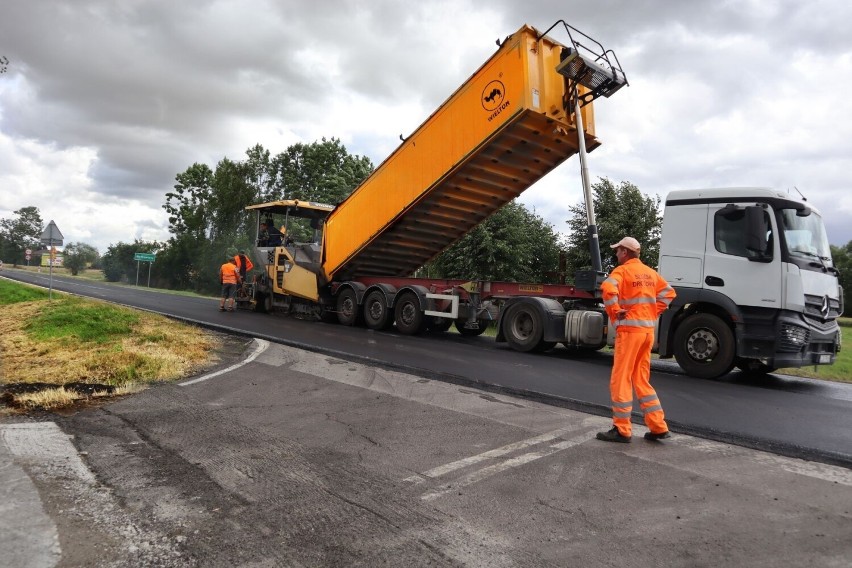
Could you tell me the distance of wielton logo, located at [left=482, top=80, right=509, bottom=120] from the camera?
8586 millimetres

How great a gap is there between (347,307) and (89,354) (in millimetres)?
6415

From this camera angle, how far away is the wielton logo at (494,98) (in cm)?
859

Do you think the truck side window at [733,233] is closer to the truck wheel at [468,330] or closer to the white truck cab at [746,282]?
the white truck cab at [746,282]

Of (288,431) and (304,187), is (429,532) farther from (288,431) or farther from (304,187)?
(304,187)

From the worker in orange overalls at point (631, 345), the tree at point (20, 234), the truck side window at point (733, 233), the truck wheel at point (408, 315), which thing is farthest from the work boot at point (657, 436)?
the tree at point (20, 234)

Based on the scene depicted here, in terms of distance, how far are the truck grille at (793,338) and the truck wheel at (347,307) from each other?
8.26 m

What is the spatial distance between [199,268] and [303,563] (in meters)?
44.7

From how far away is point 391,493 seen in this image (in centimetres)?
325

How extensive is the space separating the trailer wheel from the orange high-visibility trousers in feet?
14.8

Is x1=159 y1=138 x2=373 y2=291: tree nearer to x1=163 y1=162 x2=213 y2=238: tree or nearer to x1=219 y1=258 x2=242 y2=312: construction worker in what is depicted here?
x1=163 y1=162 x2=213 y2=238: tree

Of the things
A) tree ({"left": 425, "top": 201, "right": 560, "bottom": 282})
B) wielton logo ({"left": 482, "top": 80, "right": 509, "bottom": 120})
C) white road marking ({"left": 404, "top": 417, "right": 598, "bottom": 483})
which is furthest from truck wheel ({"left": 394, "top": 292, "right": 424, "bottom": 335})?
tree ({"left": 425, "top": 201, "right": 560, "bottom": 282})

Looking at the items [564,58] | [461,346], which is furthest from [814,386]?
[564,58]

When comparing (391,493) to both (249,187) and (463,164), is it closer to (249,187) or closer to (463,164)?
(463,164)

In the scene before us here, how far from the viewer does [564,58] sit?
866 centimetres
